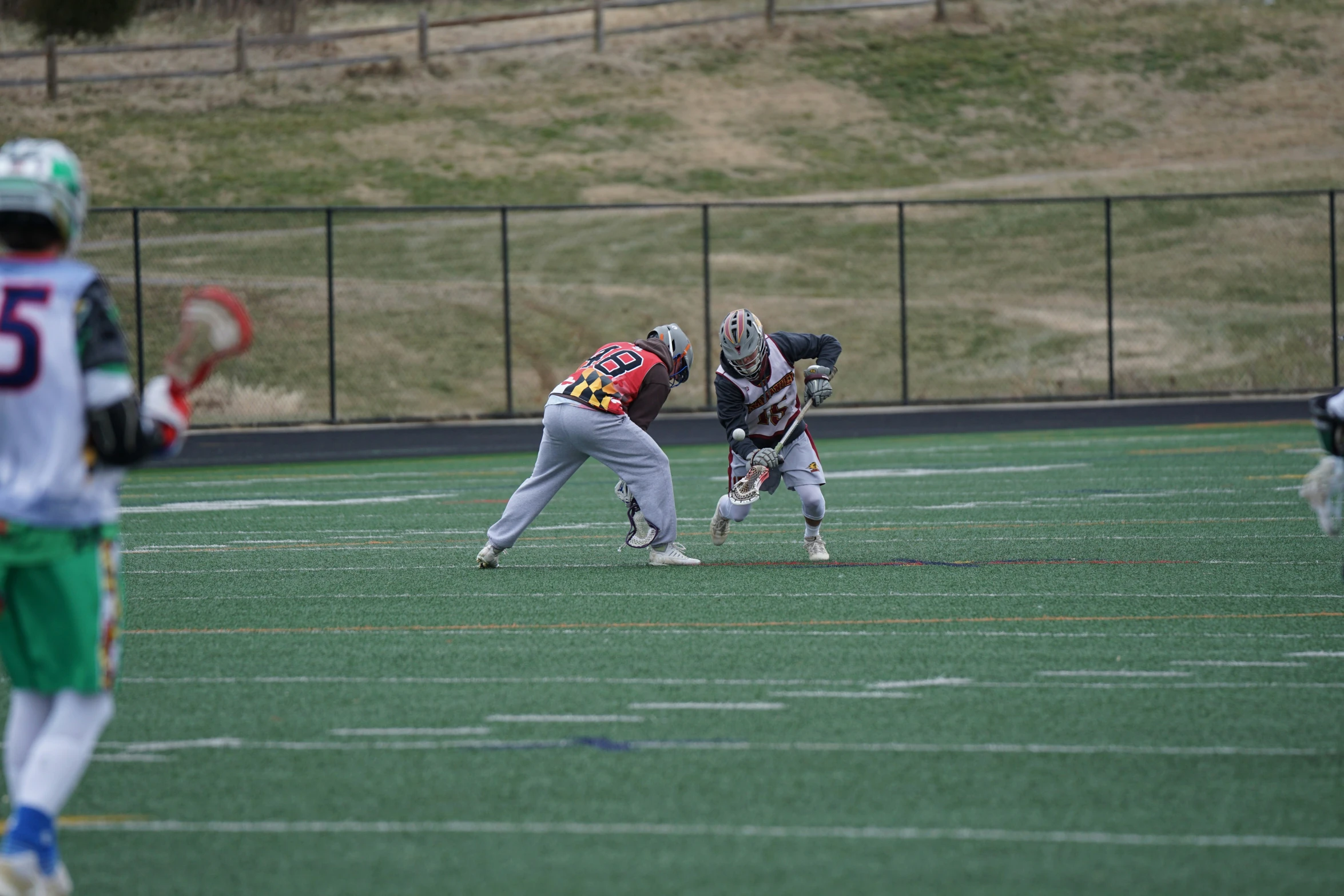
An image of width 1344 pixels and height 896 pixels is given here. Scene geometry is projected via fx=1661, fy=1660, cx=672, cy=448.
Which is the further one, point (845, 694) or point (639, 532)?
point (639, 532)

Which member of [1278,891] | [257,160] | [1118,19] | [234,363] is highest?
[1118,19]

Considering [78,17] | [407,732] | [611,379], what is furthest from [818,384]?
[78,17]

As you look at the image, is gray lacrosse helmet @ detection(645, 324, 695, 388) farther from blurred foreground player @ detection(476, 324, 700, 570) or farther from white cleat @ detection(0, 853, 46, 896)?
white cleat @ detection(0, 853, 46, 896)

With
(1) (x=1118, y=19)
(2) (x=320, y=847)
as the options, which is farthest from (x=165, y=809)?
(1) (x=1118, y=19)

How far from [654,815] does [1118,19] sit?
55768mm

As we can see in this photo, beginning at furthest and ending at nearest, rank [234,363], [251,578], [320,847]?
[234,363] < [251,578] < [320,847]

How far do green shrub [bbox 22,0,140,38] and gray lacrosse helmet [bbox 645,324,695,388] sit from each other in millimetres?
45764

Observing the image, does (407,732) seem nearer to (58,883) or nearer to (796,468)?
(58,883)

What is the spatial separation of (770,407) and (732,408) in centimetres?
26

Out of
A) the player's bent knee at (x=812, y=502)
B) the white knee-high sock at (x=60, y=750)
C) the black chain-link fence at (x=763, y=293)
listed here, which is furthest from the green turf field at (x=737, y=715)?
the black chain-link fence at (x=763, y=293)

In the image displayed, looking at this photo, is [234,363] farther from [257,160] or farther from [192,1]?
[192,1]

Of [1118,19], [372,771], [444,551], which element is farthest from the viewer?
[1118,19]

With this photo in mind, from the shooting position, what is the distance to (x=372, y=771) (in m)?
5.81

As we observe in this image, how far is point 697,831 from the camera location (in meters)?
5.05
